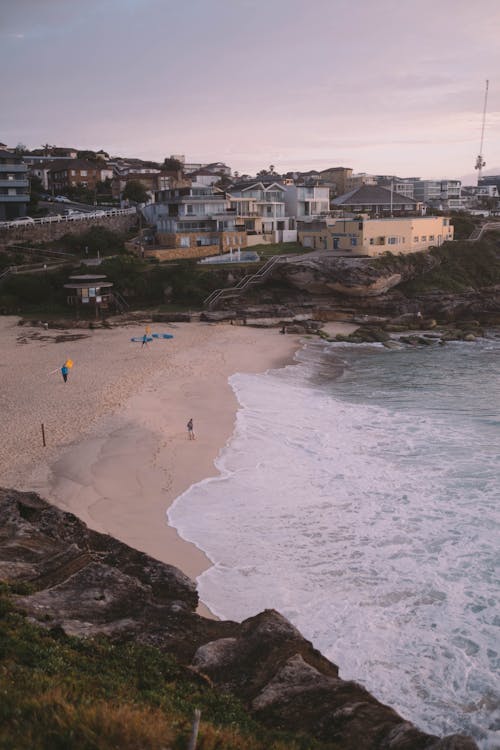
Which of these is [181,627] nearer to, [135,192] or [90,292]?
[90,292]

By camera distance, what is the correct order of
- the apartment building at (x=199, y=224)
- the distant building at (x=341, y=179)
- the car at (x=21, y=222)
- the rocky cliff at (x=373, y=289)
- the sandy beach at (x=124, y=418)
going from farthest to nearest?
the distant building at (x=341, y=179) → the apartment building at (x=199, y=224) → the car at (x=21, y=222) → the rocky cliff at (x=373, y=289) → the sandy beach at (x=124, y=418)

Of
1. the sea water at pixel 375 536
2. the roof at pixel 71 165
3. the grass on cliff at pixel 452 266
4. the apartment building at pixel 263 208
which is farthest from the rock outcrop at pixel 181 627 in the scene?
the roof at pixel 71 165

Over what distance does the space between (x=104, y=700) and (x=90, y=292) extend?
1494 inches

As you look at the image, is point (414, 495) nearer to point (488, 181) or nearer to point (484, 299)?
point (484, 299)

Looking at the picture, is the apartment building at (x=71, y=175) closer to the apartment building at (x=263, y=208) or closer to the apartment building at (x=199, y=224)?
the apartment building at (x=263, y=208)

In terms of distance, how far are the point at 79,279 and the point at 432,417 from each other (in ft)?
92.1

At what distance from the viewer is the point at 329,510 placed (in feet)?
55.4

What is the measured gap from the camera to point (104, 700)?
7.36 m

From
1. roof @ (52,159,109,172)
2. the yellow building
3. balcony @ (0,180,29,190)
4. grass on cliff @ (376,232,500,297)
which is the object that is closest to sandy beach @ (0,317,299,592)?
grass on cliff @ (376,232,500,297)

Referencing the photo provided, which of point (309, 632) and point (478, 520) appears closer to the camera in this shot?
point (309, 632)

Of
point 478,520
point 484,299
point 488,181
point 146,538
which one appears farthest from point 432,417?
point 488,181

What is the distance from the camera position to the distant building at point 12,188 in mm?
55906

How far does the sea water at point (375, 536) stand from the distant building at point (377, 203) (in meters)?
39.7

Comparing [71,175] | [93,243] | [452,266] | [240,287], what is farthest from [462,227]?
[71,175]
